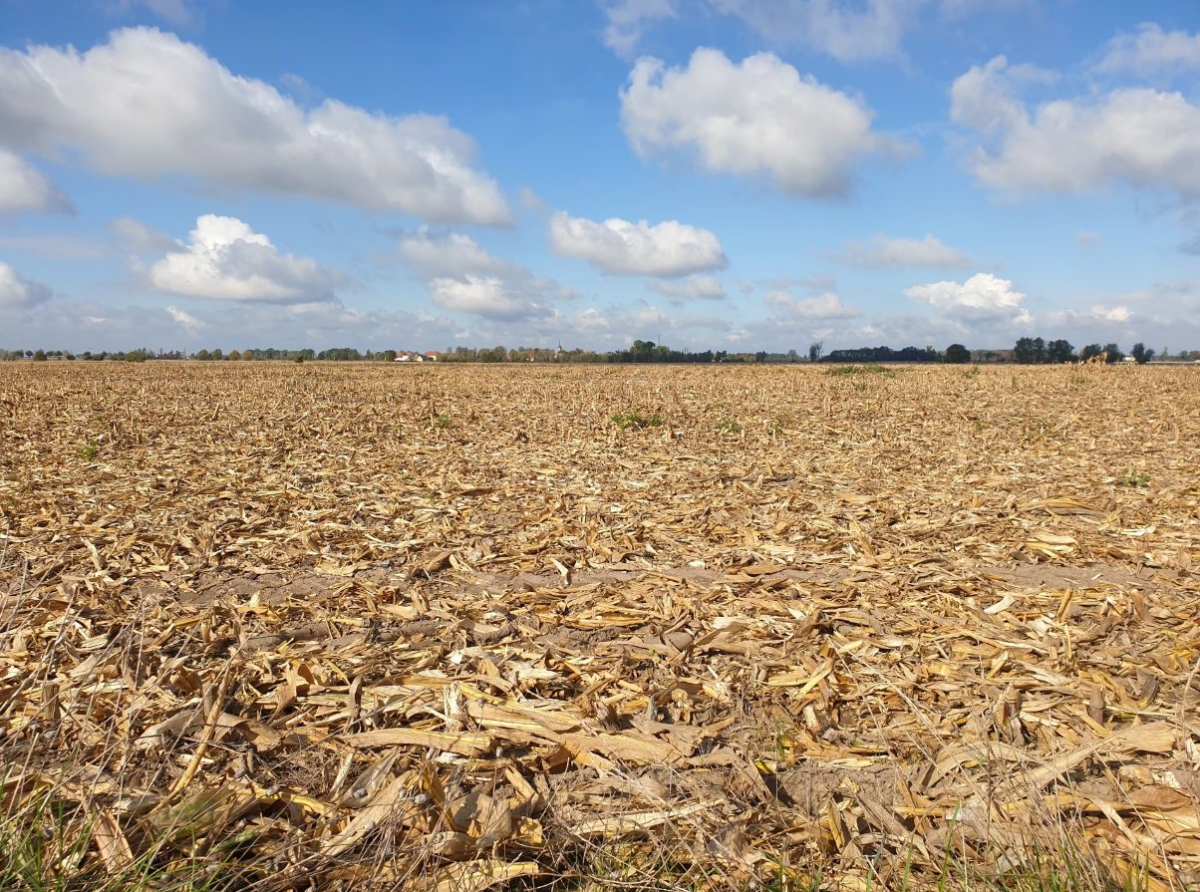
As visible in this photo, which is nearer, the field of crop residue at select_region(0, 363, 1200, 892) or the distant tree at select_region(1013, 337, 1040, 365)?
the field of crop residue at select_region(0, 363, 1200, 892)

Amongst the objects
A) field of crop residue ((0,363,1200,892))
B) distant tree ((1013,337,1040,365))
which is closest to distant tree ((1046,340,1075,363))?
distant tree ((1013,337,1040,365))

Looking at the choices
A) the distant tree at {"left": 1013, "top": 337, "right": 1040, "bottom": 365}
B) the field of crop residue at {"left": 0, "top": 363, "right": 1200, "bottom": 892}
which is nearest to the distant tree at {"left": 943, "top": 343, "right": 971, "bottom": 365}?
the distant tree at {"left": 1013, "top": 337, "right": 1040, "bottom": 365}

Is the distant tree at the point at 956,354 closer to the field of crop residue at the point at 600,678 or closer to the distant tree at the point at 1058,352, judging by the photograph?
the distant tree at the point at 1058,352

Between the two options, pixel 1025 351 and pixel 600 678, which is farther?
pixel 1025 351

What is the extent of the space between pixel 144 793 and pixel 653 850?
194 centimetres

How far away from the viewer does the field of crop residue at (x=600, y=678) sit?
2.56 meters

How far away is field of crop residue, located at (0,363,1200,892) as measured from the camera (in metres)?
2.56

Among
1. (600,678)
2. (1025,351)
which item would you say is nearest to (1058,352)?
(1025,351)

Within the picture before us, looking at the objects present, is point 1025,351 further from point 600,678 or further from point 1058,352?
point 600,678

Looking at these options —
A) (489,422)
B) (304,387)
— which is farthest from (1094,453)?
(304,387)

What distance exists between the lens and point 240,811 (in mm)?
2732

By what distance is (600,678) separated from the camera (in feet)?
12.9

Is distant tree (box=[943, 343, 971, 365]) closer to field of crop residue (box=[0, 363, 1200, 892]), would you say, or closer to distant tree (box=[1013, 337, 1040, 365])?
distant tree (box=[1013, 337, 1040, 365])

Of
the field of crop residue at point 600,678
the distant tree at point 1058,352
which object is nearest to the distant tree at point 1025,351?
the distant tree at point 1058,352
